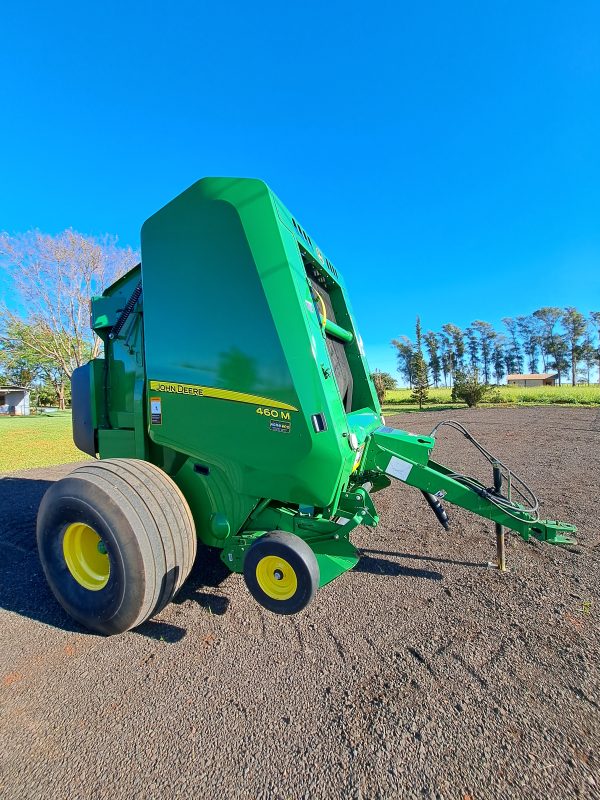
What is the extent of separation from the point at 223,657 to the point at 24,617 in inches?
62.3

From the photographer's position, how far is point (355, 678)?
202 centimetres

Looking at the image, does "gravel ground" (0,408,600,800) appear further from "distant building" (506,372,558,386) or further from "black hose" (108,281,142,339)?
"distant building" (506,372,558,386)

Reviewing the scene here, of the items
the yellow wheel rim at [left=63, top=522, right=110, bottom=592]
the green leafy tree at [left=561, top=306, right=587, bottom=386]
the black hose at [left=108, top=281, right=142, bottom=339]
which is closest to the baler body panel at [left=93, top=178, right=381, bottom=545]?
the black hose at [left=108, top=281, right=142, bottom=339]

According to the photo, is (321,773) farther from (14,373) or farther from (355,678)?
(14,373)

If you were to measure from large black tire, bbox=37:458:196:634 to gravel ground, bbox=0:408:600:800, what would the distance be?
26cm

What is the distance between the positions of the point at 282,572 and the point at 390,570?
5.12 feet

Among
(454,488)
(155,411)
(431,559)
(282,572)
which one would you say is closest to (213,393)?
(155,411)

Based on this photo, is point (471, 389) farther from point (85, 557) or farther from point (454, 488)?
point (85, 557)

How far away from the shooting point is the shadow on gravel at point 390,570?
3.18 meters

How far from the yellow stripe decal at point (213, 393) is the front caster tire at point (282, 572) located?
815 millimetres

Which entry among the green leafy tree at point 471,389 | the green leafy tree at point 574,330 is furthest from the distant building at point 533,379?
the green leafy tree at point 471,389

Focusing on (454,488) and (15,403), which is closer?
(454,488)

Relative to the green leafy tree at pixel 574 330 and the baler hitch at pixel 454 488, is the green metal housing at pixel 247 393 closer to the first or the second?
the baler hitch at pixel 454 488

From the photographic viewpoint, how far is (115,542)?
7.14 feet
